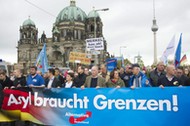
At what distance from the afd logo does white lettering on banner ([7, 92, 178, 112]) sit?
7.2 inches

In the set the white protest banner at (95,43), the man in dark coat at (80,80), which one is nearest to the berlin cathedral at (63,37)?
the white protest banner at (95,43)

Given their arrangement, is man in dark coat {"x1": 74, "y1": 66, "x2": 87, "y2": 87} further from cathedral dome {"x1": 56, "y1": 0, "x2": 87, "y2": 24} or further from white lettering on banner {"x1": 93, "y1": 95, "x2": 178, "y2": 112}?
cathedral dome {"x1": 56, "y1": 0, "x2": 87, "y2": 24}

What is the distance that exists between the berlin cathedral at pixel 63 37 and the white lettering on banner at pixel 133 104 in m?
85.7

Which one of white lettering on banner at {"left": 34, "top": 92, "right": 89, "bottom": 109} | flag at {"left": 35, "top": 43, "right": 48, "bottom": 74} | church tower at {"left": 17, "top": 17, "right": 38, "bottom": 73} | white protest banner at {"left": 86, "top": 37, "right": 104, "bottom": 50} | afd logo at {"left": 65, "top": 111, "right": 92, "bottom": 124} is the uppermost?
church tower at {"left": 17, "top": 17, "right": 38, "bottom": 73}

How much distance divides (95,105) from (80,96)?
511mm

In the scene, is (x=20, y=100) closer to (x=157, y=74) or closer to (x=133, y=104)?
(x=133, y=104)

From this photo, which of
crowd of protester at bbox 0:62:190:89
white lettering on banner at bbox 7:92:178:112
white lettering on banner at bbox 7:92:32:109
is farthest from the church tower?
white lettering on banner at bbox 7:92:178:112

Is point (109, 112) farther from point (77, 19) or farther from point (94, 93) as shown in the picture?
point (77, 19)

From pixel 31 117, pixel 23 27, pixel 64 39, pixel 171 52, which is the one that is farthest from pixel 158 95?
pixel 23 27

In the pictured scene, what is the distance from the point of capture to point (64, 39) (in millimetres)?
99562

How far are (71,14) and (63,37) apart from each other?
339 inches

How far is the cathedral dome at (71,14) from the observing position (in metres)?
102

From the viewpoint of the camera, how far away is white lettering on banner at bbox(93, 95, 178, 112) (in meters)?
6.92

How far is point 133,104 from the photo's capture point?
7.31 meters
